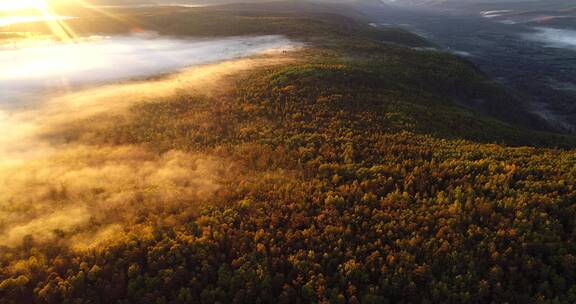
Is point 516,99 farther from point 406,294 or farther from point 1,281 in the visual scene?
point 1,281

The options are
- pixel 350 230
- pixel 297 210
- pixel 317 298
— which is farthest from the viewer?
pixel 297 210

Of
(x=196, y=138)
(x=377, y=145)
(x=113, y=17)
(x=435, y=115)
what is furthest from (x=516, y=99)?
(x=113, y=17)

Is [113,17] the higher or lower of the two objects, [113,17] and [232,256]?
the higher

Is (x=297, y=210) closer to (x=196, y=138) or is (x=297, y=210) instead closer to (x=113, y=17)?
(x=196, y=138)

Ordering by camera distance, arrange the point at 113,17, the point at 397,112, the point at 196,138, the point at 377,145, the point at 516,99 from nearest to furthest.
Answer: the point at 377,145 → the point at 196,138 → the point at 397,112 → the point at 516,99 → the point at 113,17

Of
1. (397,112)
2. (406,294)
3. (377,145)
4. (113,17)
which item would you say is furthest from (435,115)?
(113,17)

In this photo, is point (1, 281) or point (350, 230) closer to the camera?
point (1, 281)
